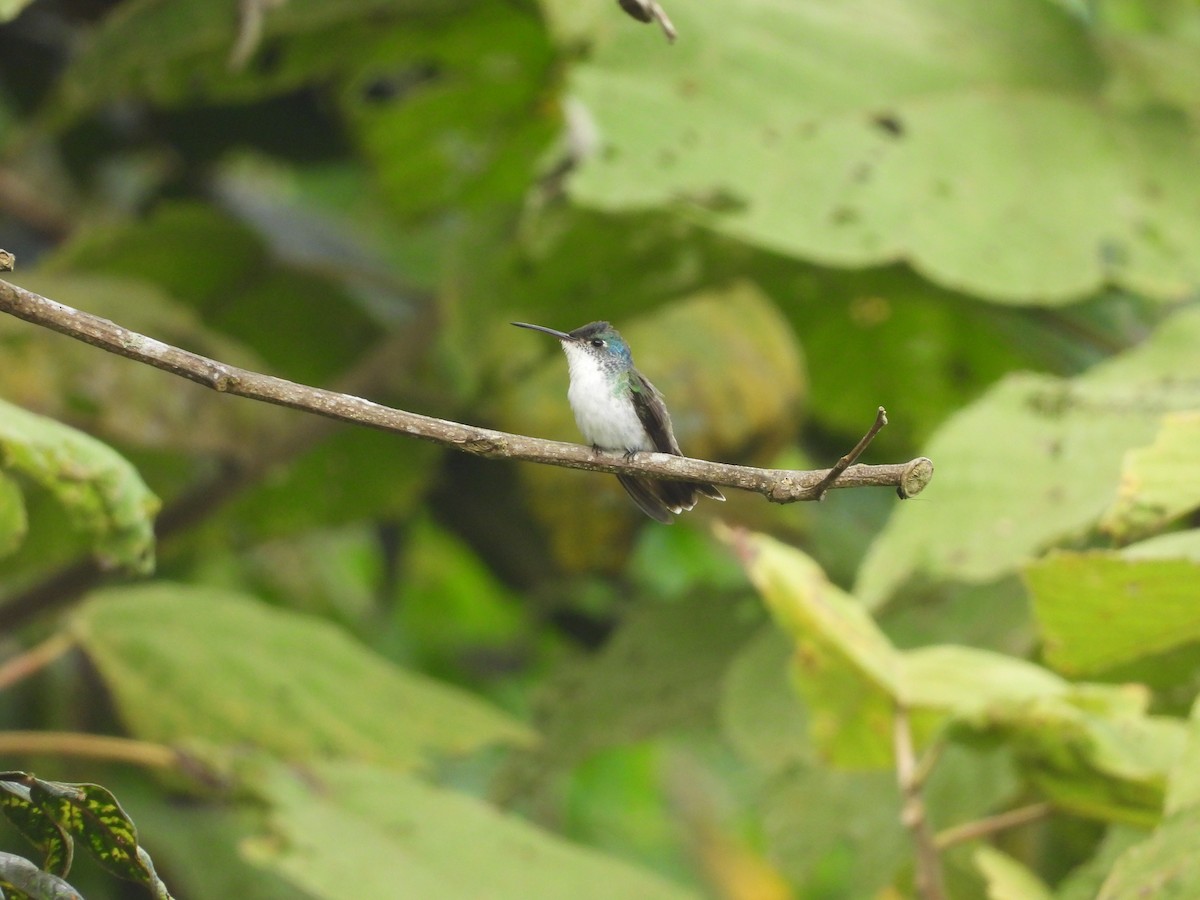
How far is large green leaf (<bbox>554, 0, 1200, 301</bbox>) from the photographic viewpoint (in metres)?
3.36

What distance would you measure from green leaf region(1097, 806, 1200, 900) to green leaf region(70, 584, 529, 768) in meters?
1.79

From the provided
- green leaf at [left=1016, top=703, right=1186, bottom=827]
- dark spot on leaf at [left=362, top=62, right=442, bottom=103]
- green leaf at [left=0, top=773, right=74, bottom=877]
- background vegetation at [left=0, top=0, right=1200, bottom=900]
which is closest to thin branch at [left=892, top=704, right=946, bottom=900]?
background vegetation at [left=0, top=0, right=1200, bottom=900]

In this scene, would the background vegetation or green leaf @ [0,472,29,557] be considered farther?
the background vegetation

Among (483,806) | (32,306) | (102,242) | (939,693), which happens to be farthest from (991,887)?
(102,242)

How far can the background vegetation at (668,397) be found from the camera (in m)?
2.45

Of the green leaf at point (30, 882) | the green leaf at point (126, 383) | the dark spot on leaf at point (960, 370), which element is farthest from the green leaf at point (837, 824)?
the green leaf at point (30, 882)

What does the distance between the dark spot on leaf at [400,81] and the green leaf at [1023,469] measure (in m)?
Answer: 2.50

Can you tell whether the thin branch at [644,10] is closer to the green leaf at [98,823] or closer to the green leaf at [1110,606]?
the green leaf at [98,823]

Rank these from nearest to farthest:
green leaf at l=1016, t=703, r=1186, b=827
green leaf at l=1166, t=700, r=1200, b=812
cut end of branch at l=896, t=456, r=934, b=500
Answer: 1. cut end of branch at l=896, t=456, r=934, b=500
2. green leaf at l=1166, t=700, r=1200, b=812
3. green leaf at l=1016, t=703, r=1186, b=827

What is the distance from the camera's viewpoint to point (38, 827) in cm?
133

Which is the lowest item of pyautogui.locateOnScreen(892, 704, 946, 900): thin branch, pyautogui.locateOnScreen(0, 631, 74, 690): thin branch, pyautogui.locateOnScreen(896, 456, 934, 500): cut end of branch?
pyautogui.locateOnScreen(0, 631, 74, 690): thin branch

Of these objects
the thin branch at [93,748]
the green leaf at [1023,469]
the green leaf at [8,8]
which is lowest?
the thin branch at [93,748]

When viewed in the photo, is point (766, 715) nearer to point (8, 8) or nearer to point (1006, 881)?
point (1006, 881)

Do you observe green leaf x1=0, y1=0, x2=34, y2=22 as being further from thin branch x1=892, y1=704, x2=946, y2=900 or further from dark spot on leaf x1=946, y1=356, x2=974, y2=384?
dark spot on leaf x1=946, y1=356, x2=974, y2=384
